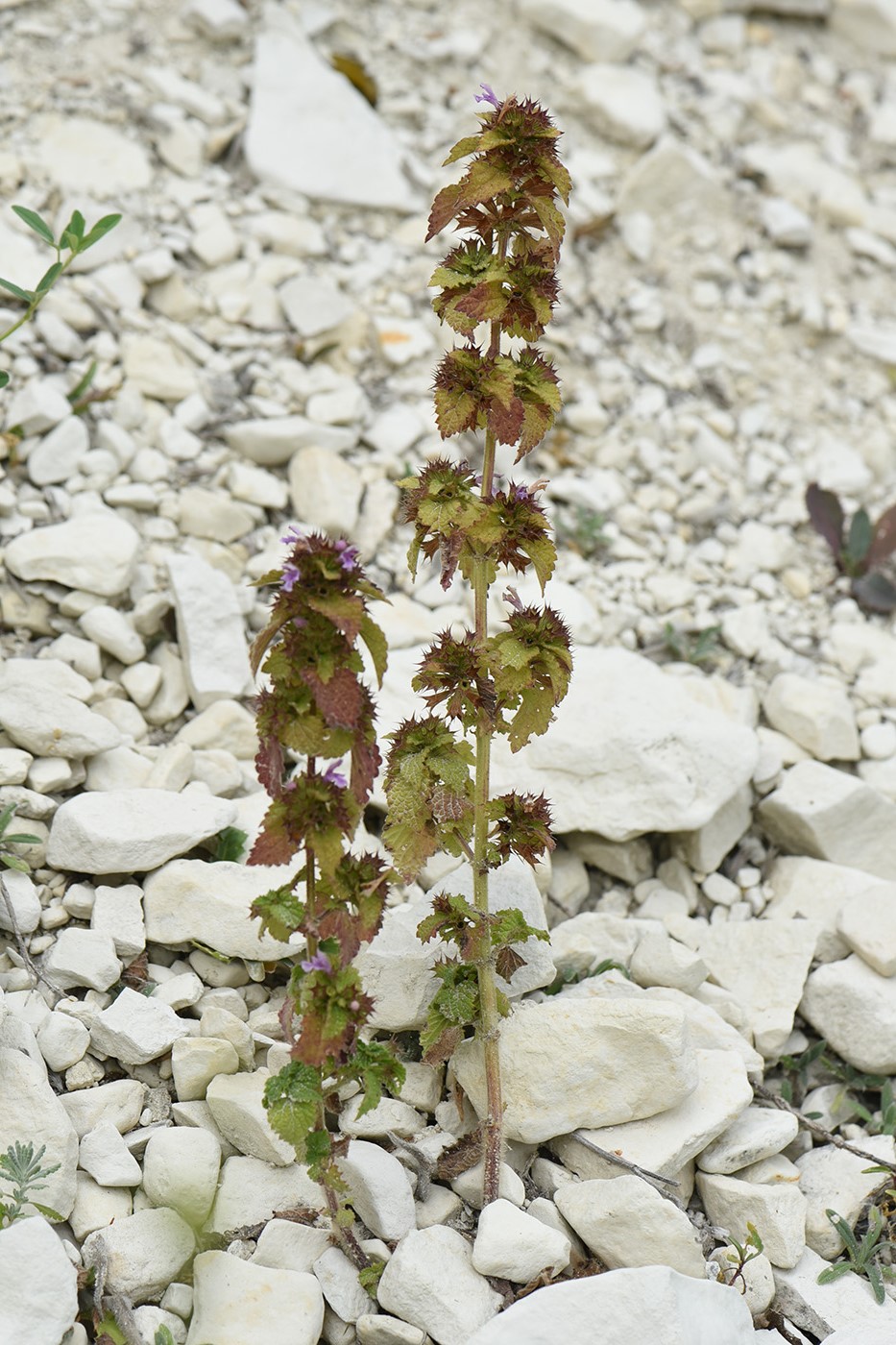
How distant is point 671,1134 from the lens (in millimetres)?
3334

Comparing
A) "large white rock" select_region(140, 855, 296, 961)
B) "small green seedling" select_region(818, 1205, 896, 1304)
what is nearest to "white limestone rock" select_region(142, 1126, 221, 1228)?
"large white rock" select_region(140, 855, 296, 961)

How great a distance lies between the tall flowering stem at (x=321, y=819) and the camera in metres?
2.54

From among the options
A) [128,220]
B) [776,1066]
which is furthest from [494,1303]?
[128,220]

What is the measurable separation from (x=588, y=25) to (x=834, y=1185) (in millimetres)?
5338

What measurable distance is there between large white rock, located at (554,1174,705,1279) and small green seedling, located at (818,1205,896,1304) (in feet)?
1.32

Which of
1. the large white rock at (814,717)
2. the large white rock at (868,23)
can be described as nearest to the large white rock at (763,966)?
the large white rock at (814,717)

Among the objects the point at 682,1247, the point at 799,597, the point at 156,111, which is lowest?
the point at 682,1247

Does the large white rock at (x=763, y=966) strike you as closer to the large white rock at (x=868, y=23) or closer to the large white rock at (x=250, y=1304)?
the large white rock at (x=250, y=1304)

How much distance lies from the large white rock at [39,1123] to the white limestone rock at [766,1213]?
1.55 meters

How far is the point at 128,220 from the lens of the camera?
5.36 metres

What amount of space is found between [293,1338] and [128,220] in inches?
164

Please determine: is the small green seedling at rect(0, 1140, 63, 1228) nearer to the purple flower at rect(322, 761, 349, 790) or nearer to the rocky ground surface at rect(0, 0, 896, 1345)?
the rocky ground surface at rect(0, 0, 896, 1345)

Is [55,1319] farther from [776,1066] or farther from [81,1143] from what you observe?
[776,1066]

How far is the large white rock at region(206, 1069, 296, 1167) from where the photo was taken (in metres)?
3.12
